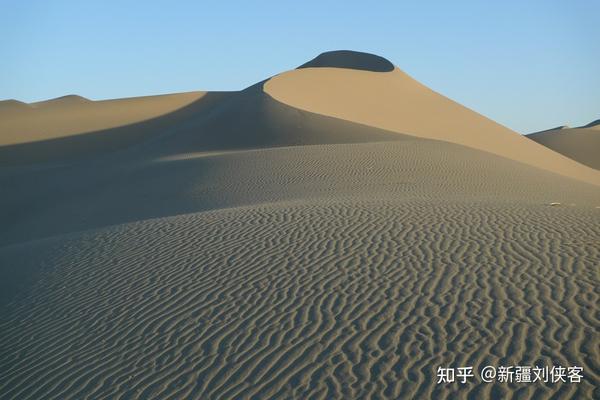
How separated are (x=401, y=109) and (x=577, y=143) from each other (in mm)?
34385

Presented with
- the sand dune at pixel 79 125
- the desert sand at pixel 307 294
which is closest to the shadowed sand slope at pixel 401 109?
the sand dune at pixel 79 125

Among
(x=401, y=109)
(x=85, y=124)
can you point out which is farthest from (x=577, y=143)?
(x=85, y=124)

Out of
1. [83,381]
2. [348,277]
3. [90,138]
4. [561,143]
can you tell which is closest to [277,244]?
[348,277]

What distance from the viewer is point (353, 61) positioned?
62.6 m

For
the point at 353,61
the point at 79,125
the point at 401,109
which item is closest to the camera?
the point at 401,109

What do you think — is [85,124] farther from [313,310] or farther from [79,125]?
[313,310]

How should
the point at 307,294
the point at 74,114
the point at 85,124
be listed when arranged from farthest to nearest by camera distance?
the point at 74,114
the point at 85,124
the point at 307,294

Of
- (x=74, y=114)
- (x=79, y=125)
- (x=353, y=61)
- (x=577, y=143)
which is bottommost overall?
(x=577, y=143)

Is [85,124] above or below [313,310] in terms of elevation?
above

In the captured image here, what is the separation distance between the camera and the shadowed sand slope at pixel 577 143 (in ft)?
229

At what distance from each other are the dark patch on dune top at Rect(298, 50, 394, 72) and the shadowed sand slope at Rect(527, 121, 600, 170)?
2288 cm

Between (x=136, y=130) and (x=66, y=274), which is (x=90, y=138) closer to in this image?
(x=136, y=130)

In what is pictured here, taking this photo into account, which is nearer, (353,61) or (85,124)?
(85,124)

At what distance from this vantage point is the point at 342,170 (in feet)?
81.7
